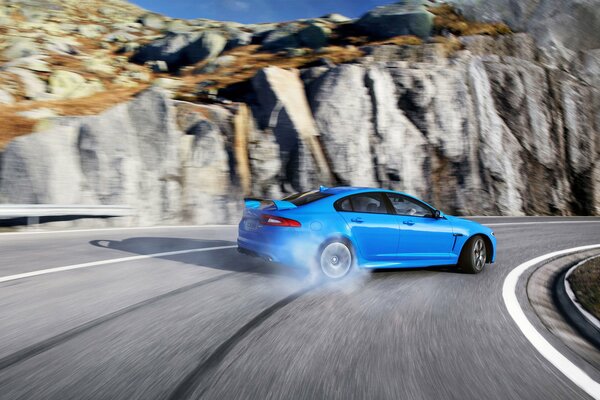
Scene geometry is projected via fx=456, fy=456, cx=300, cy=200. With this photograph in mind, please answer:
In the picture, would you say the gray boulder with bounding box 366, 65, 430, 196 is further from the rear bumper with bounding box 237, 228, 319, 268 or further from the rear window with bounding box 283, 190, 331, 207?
the rear bumper with bounding box 237, 228, 319, 268

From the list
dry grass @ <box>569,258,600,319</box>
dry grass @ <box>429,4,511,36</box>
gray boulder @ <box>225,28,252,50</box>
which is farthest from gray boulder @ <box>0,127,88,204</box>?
gray boulder @ <box>225,28,252,50</box>

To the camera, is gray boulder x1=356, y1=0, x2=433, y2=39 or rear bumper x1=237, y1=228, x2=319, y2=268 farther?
gray boulder x1=356, y1=0, x2=433, y2=39

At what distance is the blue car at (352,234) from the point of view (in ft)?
19.5

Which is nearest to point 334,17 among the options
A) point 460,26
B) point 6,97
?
point 460,26

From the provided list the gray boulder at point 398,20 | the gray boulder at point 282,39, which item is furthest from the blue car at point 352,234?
the gray boulder at point 282,39

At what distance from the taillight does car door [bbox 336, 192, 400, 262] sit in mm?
682

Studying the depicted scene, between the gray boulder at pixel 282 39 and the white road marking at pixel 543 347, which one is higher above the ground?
the gray boulder at pixel 282 39

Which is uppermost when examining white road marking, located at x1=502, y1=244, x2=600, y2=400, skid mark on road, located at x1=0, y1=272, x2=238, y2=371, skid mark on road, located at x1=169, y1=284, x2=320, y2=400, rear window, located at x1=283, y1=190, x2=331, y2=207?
rear window, located at x1=283, y1=190, x2=331, y2=207

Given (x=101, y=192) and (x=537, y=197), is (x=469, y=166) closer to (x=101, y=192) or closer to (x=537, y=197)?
(x=537, y=197)

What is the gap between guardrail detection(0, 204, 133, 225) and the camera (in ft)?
33.7

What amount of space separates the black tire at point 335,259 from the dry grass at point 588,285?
2.73 metres

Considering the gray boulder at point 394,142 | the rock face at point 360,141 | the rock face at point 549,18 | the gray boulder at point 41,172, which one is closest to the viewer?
the gray boulder at point 41,172

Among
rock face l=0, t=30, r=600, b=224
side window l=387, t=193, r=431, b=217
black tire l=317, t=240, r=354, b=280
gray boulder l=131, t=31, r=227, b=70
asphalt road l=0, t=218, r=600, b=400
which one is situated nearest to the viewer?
asphalt road l=0, t=218, r=600, b=400

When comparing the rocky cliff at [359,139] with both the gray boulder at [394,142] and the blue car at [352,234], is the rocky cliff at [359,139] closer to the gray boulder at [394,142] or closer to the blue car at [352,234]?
the gray boulder at [394,142]
